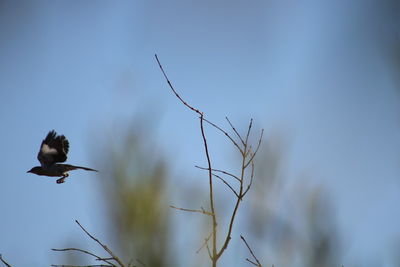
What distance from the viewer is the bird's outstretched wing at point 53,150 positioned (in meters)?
4.44

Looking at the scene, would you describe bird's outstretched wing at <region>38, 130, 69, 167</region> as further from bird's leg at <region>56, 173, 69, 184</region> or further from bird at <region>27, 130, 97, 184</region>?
bird's leg at <region>56, 173, 69, 184</region>

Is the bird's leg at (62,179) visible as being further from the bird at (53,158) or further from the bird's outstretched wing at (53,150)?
the bird's outstretched wing at (53,150)

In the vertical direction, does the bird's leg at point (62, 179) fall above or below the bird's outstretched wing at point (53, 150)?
below

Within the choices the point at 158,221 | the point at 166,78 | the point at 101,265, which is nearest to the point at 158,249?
the point at 158,221

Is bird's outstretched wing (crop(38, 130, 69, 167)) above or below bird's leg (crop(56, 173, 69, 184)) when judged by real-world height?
above

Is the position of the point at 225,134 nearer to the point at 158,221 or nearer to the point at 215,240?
the point at 215,240

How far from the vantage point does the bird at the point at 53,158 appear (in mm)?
4453

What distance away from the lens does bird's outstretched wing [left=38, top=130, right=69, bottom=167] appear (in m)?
4.44

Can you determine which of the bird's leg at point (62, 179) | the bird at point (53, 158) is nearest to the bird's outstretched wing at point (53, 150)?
the bird at point (53, 158)

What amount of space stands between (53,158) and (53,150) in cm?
7

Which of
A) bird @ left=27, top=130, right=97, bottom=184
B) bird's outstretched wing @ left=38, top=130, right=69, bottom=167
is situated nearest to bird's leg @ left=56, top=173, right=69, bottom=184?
bird @ left=27, top=130, right=97, bottom=184

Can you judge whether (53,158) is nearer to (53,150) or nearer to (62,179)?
(53,150)

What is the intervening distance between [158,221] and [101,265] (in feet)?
7.32

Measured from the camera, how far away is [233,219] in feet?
6.86
